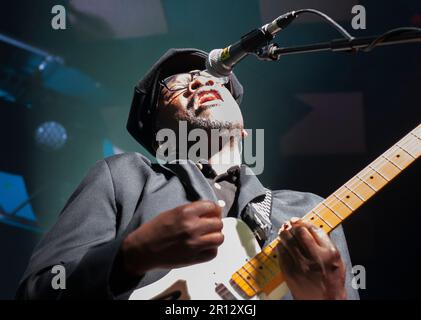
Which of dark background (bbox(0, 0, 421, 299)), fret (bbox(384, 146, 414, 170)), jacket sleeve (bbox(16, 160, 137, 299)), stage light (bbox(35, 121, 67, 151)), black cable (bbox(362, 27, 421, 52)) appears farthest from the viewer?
stage light (bbox(35, 121, 67, 151))

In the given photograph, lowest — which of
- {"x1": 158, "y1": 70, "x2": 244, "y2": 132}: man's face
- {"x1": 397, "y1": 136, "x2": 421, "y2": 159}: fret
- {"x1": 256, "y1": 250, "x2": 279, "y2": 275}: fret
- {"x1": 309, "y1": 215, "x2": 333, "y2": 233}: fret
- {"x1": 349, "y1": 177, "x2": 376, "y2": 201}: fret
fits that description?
{"x1": 256, "y1": 250, "x2": 279, "y2": 275}: fret

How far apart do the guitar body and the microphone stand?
56 cm

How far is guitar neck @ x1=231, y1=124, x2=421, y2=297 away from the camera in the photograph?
149 centimetres

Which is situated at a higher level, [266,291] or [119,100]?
[119,100]

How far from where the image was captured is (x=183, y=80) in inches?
86.0

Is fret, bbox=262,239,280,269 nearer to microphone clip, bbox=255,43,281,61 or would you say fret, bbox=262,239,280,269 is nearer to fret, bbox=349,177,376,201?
fret, bbox=349,177,376,201

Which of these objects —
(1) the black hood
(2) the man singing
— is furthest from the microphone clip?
(1) the black hood

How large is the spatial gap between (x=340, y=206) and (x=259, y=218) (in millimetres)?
285

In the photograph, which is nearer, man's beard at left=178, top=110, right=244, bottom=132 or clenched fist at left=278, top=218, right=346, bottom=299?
clenched fist at left=278, top=218, right=346, bottom=299

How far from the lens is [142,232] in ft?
4.40

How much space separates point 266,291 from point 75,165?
5.77ft

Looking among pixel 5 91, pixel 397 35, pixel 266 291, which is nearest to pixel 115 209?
pixel 266 291

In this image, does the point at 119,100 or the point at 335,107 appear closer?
the point at 335,107

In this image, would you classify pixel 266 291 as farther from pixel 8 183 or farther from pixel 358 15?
pixel 8 183
